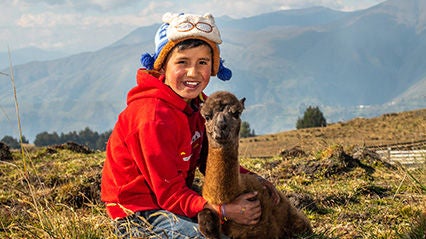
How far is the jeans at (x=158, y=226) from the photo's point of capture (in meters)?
5.05

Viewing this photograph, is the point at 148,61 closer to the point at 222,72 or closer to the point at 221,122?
the point at 222,72

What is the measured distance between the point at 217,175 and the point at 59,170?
9.01 metres

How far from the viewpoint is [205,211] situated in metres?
4.79

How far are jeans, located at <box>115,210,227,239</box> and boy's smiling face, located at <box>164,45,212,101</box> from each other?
48.7 inches

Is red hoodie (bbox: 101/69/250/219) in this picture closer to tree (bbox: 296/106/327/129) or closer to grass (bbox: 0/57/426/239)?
grass (bbox: 0/57/426/239)

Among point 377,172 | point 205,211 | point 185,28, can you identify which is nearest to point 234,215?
point 205,211

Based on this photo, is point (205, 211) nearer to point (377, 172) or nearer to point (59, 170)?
point (377, 172)

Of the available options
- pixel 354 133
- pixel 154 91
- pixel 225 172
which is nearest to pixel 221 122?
pixel 225 172

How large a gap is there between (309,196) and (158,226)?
3.88m

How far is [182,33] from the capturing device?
5070 millimetres

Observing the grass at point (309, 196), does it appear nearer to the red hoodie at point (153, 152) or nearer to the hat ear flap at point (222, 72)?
the red hoodie at point (153, 152)

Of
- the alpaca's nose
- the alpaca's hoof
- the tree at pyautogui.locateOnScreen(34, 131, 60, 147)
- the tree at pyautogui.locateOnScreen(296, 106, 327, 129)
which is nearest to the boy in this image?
the alpaca's hoof

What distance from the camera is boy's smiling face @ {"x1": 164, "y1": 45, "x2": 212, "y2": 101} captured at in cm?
525

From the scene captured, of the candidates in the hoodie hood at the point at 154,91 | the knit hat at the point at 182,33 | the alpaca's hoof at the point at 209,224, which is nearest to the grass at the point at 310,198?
the alpaca's hoof at the point at 209,224
